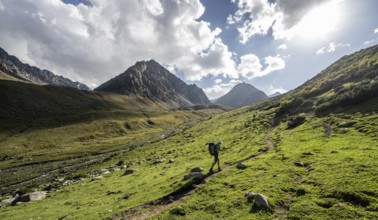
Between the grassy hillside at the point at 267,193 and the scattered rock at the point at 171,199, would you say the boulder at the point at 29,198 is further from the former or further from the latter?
the scattered rock at the point at 171,199

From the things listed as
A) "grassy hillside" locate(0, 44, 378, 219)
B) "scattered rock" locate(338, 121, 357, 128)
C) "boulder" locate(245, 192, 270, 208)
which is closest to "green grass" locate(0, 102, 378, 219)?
"grassy hillside" locate(0, 44, 378, 219)

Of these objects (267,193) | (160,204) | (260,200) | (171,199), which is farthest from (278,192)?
(160,204)

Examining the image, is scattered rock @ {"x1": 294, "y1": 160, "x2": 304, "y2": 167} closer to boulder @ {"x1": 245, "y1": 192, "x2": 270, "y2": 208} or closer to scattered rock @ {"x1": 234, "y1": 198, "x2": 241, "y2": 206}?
boulder @ {"x1": 245, "y1": 192, "x2": 270, "y2": 208}

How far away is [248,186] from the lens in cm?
2467

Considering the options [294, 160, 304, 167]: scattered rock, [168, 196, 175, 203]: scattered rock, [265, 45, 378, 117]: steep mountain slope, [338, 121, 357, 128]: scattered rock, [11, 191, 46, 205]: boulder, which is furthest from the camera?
[265, 45, 378, 117]: steep mountain slope

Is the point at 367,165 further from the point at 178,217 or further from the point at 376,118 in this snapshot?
the point at 376,118

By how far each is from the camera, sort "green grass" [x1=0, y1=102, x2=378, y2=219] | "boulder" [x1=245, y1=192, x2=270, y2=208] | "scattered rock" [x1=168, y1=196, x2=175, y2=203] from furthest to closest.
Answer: "scattered rock" [x1=168, y1=196, x2=175, y2=203] → "boulder" [x1=245, y1=192, x2=270, y2=208] → "green grass" [x1=0, y1=102, x2=378, y2=219]

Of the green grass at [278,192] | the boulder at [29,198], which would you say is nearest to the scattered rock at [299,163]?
the green grass at [278,192]

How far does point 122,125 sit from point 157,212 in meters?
177

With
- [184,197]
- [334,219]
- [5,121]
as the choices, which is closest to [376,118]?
[334,219]

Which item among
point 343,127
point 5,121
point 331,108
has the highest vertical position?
point 5,121

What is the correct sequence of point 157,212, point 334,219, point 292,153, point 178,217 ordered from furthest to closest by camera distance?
point 292,153
point 157,212
point 178,217
point 334,219

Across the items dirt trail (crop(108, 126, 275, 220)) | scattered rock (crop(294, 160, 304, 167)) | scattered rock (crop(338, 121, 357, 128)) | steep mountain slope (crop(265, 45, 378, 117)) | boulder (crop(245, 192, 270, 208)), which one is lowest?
dirt trail (crop(108, 126, 275, 220))

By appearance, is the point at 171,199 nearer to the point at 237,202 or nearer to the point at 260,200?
the point at 237,202
